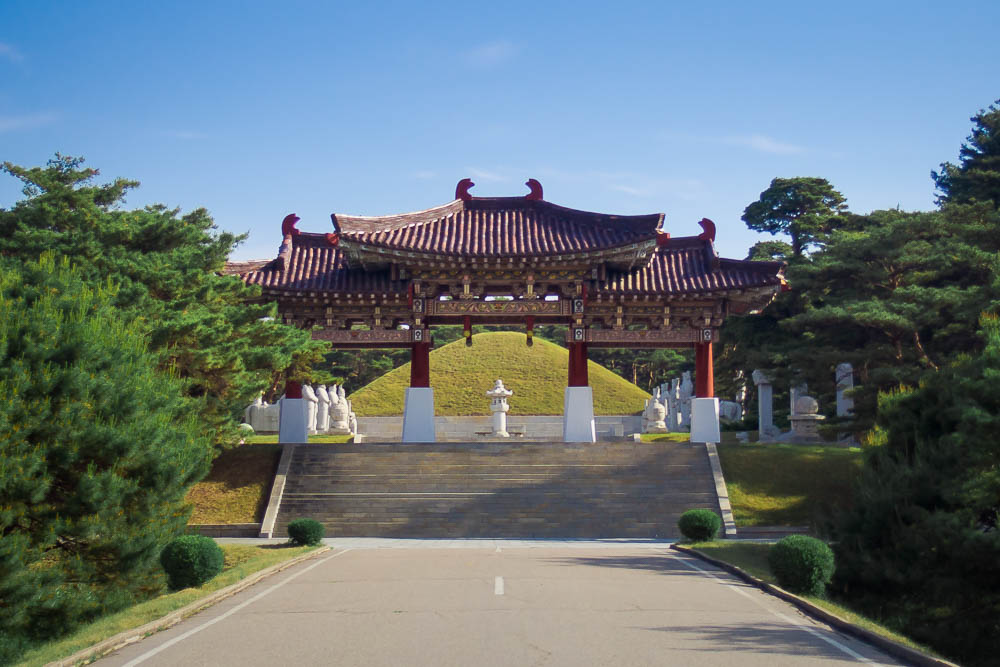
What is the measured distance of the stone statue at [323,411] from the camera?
40.8 metres

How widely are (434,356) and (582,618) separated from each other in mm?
50872

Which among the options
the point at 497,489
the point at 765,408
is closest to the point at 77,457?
the point at 497,489

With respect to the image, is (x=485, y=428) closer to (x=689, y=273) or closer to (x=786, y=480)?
(x=689, y=273)

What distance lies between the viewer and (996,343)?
1327 centimetres

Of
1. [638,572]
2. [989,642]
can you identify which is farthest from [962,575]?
[638,572]

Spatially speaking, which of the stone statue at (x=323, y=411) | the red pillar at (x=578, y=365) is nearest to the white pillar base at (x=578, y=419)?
the red pillar at (x=578, y=365)

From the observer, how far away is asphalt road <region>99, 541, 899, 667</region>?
7809 millimetres

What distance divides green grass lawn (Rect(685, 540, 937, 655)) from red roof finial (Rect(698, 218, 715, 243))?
13.5 m

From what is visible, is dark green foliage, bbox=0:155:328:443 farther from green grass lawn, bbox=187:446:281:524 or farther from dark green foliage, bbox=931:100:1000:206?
dark green foliage, bbox=931:100:1000:206

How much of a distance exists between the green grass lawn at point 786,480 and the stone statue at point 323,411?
2083 cm

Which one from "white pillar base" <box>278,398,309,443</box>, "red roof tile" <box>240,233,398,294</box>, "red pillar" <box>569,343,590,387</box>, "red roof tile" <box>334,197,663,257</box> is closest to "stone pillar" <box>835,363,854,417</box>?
"red roof tile" <box>334,197,663,257</box>

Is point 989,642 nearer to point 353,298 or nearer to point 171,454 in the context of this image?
point 171,454

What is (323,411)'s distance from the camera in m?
41.3

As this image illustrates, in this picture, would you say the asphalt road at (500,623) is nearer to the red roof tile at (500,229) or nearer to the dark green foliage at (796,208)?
the red roof tile at (500,229)
